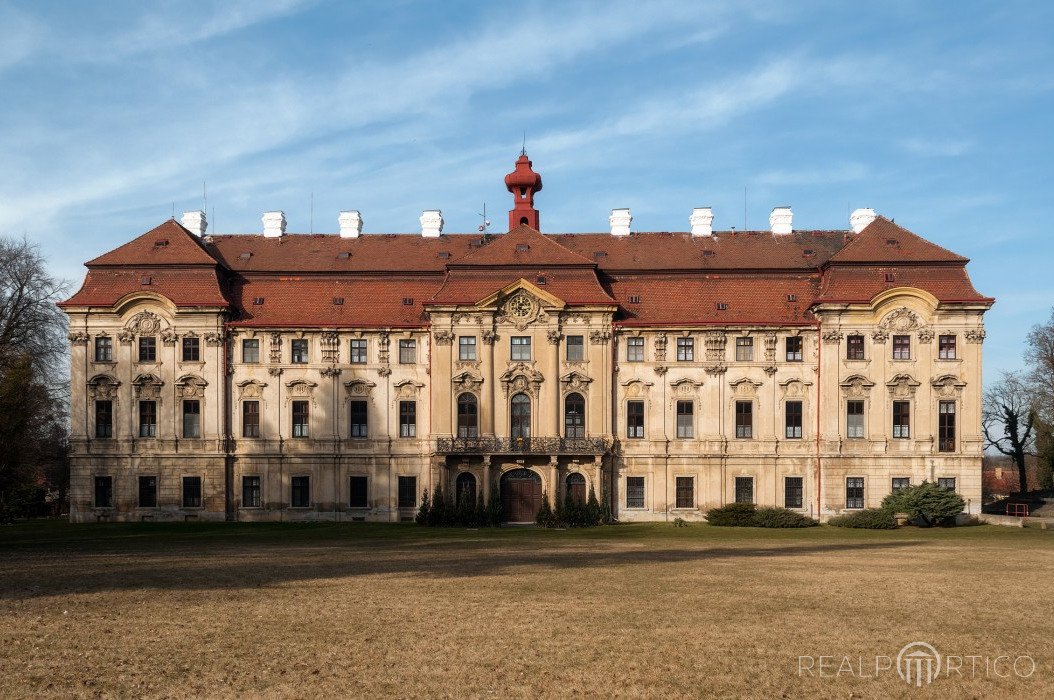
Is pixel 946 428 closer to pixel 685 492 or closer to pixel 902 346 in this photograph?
pixel 902 346

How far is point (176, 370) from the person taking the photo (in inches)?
2290

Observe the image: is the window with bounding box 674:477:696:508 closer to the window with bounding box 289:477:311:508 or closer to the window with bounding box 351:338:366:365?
the window with bounding box 351:338:366:365

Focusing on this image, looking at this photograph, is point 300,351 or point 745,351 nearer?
point 745,351

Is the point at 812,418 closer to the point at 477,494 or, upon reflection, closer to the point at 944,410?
the point at 944,410

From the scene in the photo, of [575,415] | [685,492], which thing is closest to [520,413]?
[575,415]

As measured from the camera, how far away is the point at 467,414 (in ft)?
188

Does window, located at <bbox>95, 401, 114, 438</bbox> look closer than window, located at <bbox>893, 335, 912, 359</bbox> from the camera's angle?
No

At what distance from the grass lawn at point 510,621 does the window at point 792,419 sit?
791 inches

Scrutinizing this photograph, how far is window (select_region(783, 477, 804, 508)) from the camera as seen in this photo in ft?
188

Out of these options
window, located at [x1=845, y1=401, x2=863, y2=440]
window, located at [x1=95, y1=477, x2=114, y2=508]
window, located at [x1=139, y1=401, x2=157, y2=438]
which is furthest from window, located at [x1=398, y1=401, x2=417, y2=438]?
window, located at [x1=845, y1=401, x2=863, y2=440]

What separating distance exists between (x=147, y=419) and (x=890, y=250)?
39.2 metres

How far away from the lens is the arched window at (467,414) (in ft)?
188

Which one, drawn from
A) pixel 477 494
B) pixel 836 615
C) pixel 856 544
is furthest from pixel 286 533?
pixel 836 615

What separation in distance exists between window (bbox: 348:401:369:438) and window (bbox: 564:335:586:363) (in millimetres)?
11026
